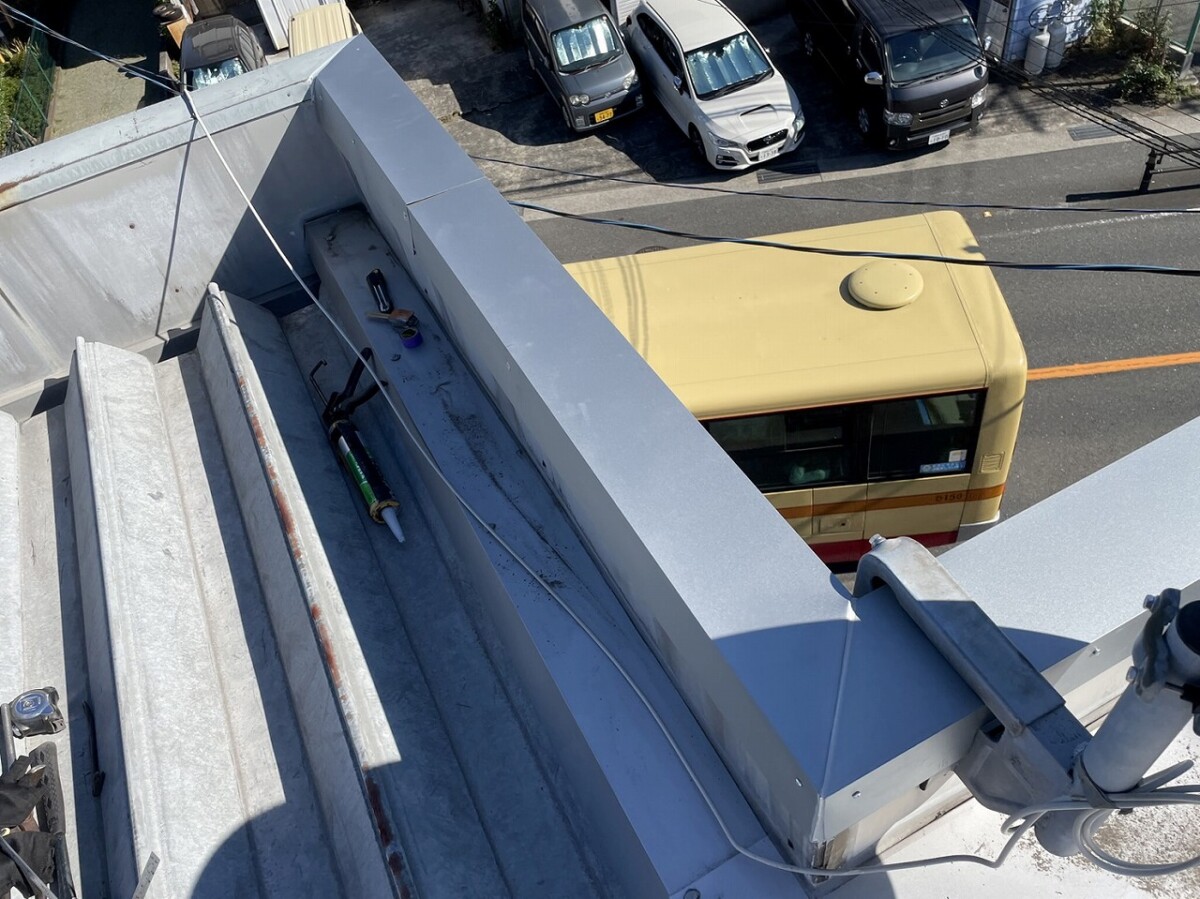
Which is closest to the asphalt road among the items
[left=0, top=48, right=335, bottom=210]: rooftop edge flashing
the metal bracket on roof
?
[left=0, top=48, right=335, bottom=210]: rooftop edge flashing

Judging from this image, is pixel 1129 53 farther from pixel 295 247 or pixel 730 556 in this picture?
pixel 730 556

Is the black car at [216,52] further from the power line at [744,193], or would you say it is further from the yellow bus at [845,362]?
the yellow bus at [845,362]

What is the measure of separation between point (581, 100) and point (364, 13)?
7.73m

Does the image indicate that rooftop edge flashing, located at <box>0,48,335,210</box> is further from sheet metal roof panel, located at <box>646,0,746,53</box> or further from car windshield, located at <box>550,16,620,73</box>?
car windshield, located at <box>550,16,620,73</box>

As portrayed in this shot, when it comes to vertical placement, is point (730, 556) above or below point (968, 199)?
above

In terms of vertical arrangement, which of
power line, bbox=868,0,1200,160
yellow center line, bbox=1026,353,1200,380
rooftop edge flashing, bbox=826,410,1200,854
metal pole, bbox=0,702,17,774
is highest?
rooftop edge flashing, bbox=826,410,1200,854

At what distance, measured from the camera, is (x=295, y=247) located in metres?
5.75

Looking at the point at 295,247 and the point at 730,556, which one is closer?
the point at 730,556

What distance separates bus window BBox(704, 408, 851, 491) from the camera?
25.6 feet

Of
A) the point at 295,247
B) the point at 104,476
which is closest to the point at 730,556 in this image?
the point at 104,476

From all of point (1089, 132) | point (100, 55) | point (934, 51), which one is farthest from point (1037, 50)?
point (100, 55)

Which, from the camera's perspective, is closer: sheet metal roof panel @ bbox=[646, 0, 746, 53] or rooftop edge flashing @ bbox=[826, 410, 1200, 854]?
rooftop edge flashing @ bbox=[826, 410, 1200, 854]

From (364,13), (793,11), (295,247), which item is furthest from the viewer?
(364,13)

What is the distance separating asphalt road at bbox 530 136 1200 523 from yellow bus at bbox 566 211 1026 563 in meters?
2.33
